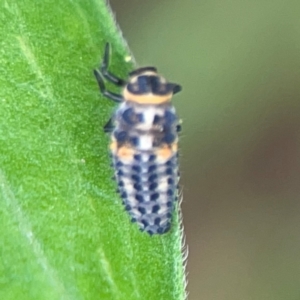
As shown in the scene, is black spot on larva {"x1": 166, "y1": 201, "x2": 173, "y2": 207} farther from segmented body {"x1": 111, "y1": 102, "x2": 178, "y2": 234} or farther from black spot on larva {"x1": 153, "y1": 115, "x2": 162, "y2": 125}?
black spot on larva {"x1": 153, "y1": 115, "x2": 162, "y2": 125}

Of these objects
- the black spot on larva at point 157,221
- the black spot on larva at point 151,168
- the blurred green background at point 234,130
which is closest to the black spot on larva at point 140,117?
the black spot on larva at point 151,168

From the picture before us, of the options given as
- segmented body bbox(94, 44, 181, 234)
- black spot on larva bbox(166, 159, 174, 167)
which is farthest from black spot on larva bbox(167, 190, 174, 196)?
black spot on larva bbox(166, 159, 174, 167)

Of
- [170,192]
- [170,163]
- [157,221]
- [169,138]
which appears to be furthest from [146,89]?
[157,221]

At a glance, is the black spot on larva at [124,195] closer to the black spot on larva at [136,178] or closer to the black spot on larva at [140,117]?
the black spot on larva at [136,178]

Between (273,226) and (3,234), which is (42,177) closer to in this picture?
(3,234)

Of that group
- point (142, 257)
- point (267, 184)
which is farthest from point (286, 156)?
point (142, 257)

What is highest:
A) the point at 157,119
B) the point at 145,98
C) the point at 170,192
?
the point at 145,98

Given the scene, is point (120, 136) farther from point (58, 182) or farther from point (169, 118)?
point (58, 182)
